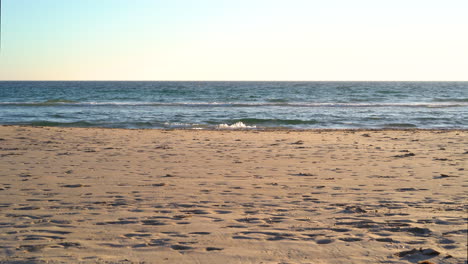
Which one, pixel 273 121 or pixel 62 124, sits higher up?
pixel 273 121

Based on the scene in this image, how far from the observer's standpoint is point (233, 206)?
5.39 m

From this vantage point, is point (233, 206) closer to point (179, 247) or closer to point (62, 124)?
point (179, 247)

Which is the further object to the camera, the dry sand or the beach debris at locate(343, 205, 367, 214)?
the beach debris at locate(343, 205, 367, 214)

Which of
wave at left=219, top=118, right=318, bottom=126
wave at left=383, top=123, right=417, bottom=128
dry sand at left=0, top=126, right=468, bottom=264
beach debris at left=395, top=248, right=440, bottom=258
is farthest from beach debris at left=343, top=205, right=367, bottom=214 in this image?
wave at left=383, top=123, right=417, bottom=128

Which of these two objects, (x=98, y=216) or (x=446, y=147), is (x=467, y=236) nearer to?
(x=98, y=216)

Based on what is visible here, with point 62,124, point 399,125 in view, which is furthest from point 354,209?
point 62,124

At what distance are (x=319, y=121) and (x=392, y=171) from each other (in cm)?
1366

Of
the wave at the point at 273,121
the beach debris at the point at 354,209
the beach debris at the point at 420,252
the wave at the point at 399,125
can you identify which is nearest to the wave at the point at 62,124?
the wave at the point at 273,121

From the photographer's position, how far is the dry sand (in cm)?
390

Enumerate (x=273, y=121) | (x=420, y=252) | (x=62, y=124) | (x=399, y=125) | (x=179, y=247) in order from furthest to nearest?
(x=273, y=121), (x=62, y=124), (x=399, y=125), (x=179, y=247), (x=420, y=252)

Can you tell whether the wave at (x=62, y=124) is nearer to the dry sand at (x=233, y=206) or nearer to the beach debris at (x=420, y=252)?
the dry sand at (x=233, y=206)

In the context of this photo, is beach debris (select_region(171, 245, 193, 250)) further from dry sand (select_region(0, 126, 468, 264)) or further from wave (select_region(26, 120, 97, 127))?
wave (select_region(26, 120, 97, 127))

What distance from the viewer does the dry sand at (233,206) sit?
390 cm

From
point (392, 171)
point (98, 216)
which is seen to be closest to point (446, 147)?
point (392, 171)
